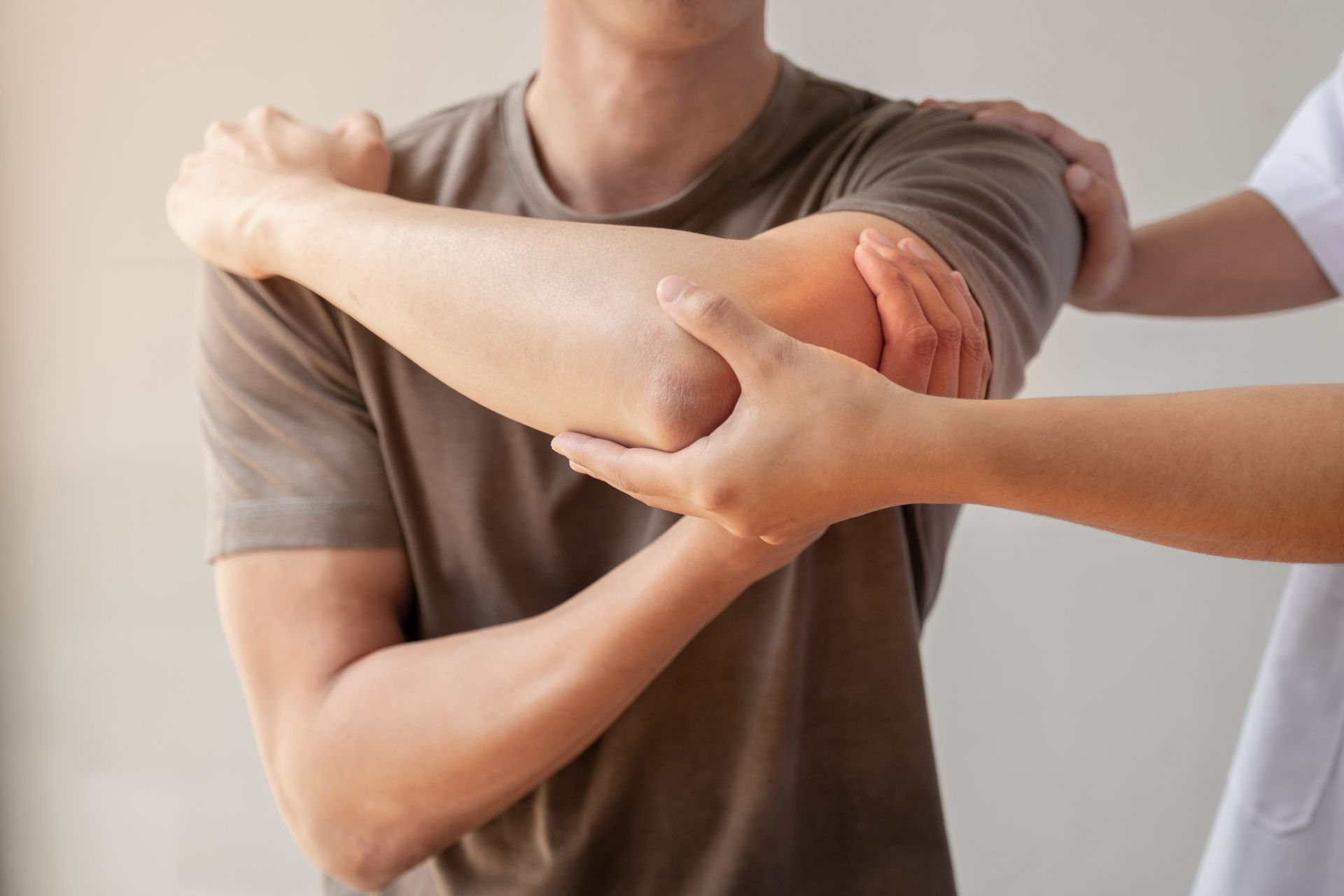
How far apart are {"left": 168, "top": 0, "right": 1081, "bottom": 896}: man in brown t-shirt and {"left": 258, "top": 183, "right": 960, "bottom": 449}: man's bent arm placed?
10 cm

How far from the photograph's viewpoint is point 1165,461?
1.75 feet

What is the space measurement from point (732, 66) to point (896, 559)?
1.40 ft

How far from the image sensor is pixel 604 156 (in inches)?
36.4

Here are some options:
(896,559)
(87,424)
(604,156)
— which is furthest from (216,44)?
(896,559)

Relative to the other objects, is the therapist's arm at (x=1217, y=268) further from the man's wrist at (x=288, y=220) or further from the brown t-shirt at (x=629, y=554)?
the man's wrist at (x=288, y=220)

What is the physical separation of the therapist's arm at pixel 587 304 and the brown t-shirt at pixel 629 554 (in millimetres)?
179

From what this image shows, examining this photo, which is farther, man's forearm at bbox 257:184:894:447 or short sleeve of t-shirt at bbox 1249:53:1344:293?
short sleeve of t-shirt at bbox 1249:53:1344:293

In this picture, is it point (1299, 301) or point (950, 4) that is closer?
point (1299, 301)

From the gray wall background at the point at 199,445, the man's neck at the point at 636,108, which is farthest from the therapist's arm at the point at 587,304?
the gray wall background at the point at 199,445

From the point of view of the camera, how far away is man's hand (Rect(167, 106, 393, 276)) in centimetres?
82

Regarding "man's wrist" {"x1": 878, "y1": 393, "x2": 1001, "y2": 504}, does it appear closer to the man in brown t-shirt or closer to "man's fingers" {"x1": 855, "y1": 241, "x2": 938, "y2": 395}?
"man's fingers" {"x1": 855, "y1": 241, "x2": 938, "y2": 395}

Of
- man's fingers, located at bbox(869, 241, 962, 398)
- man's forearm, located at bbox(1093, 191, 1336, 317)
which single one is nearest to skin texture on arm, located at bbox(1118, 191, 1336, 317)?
man's forearm, located at bbox(1093, 191, 1336, 317)

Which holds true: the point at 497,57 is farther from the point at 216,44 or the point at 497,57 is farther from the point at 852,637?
the point at 852,637

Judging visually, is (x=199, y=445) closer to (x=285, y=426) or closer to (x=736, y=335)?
(x=285, y=426)
